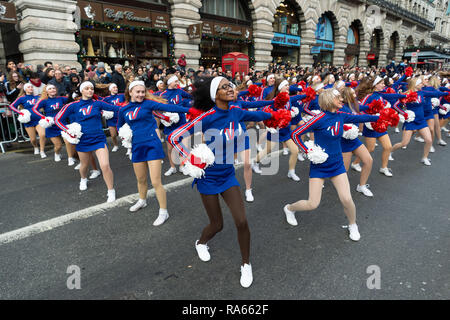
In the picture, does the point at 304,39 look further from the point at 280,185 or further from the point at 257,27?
the point at 280,185

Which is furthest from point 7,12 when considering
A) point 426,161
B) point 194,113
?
point 426,161

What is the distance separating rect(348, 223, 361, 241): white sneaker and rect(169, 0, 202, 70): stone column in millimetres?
15915

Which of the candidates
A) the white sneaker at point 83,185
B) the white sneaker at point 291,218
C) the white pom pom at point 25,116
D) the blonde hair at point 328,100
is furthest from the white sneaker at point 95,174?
the blonde hair at point 328,100

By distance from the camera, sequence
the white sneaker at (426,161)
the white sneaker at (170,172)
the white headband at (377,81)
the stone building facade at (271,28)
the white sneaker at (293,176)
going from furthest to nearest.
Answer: the stone building facade at (271,28)
the white sneaker at (426,161)
the white sneaker at (170,172)
the white sneaker at (293,176)
the white headband at (377,81)

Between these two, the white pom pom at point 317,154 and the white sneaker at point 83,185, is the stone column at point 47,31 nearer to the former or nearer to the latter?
the white sneaker at point 83,185

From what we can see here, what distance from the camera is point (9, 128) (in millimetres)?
8750

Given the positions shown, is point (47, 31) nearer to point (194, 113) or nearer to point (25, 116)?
point (25, 116)

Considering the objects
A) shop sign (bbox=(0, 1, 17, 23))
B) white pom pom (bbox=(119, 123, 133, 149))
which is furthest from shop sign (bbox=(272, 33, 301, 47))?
white pom pom (bbox=(119, 123, 133, 149))

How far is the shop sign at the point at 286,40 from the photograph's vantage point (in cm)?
2388

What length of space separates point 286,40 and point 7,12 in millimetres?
19707

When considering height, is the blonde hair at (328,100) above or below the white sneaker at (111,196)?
above

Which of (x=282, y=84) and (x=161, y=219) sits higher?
(x=282, y=84)

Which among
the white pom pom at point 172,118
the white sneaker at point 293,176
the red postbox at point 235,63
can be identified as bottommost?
the white sneaker at point 293,176
